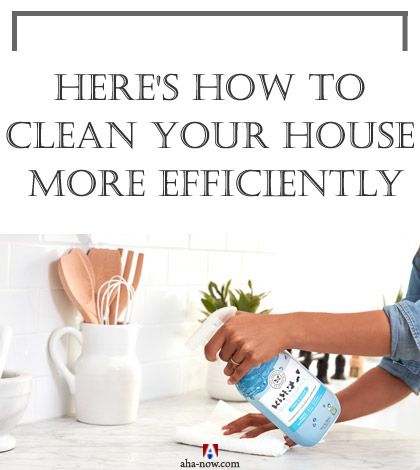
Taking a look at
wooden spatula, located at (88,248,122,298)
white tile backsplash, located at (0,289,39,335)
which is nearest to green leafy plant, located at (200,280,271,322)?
wooden spatula, located at (88,248,122,298)

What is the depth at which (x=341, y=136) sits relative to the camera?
5.97 ft

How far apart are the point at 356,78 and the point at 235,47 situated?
33 cm

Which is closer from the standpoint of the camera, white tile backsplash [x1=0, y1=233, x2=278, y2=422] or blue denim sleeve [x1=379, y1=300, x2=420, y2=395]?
blue denim sleeve [x1=379, y1=300, x2=420, y2=395]

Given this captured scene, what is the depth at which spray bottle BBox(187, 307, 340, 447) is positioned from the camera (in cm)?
110

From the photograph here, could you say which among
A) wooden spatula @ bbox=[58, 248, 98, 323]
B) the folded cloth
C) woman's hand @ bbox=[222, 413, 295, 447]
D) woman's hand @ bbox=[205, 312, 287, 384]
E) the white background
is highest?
the white background

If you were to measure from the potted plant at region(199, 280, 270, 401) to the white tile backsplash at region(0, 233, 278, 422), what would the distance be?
0.23 feet

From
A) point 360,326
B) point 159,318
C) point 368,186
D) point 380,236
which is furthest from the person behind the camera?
point 380,236

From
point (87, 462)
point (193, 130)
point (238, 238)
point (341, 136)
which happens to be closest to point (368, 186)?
point (341, 136)

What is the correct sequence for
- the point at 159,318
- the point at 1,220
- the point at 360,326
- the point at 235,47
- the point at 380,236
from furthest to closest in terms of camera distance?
the point at 380,236, the point at 159,318, the point at 235,47, the point at 1,220, the point at 360,326

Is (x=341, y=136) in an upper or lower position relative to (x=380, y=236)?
upper

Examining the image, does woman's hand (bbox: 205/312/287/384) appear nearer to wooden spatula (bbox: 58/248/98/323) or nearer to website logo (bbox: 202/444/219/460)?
website logo (bbox: 202/444/219/460)

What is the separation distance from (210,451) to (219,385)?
1.77 ft

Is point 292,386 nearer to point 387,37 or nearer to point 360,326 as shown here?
point 360,326

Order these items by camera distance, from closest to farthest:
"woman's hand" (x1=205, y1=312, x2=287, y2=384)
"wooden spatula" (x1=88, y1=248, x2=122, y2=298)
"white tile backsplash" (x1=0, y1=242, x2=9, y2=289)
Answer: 1. "woman's hand" (x1=205, y1=312, x2=287, y2=384)
2. "white tile backsplash" (x1=0, y1=242, x2=9, y2=289)
3. "wooden spatula" (x1=88, y1=248, x2=122, y2=298)
